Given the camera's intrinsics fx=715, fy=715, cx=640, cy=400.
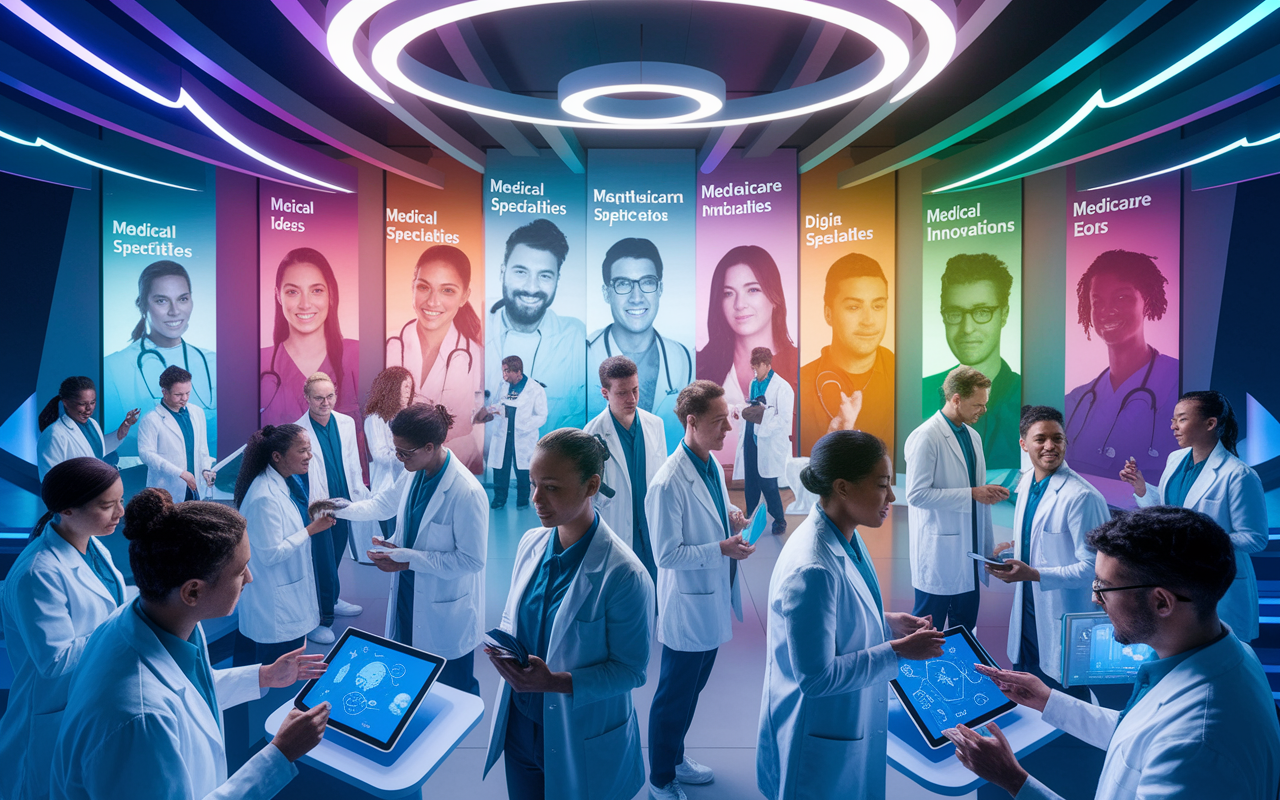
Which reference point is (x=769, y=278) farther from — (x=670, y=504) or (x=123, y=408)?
(x=123, y=408)

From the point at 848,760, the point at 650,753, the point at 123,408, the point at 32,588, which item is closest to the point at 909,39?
the point at 848,760

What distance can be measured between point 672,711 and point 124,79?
4946 millimetres

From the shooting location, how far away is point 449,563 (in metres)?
3.21

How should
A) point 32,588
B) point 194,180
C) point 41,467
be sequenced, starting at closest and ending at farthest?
point 32,588 → point 41,467 → point 194,180

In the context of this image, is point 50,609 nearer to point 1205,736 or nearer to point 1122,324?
point 1205,736

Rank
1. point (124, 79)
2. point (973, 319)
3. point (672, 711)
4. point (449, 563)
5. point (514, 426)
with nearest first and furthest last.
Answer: point (449, 563) → point (672, 711) → point (124, 79) → point (973, 319) → point (514, 426)

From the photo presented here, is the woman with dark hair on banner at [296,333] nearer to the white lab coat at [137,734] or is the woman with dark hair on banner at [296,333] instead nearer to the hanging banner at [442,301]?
the hanging banner at [442,301]

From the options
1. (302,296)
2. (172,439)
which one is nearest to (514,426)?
(302,296)

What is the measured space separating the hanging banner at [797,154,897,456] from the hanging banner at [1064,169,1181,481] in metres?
2.03

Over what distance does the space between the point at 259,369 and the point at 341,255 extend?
1811 millimetres

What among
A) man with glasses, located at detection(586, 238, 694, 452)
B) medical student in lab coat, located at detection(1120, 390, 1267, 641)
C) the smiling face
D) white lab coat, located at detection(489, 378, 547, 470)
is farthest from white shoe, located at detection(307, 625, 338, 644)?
medical student in lab coat, located at detection(1120, 390, 1267, 641)

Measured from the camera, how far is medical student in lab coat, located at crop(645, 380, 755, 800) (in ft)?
11.0

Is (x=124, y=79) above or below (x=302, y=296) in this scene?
above

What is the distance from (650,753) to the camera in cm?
336
